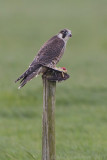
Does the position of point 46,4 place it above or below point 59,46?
above

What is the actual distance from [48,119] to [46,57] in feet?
3.46

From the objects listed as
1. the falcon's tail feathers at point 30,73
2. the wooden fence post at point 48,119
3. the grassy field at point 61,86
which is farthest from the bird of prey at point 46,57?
the grassy field at point 61,86

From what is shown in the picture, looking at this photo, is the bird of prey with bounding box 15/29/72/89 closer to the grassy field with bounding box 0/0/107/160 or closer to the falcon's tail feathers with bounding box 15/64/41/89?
the falcon's tail feathers with bounding box 15/64/41/89

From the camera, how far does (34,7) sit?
→ 32188 mm

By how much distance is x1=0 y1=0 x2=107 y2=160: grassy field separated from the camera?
1020 centimetres

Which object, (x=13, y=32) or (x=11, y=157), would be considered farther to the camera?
(x=13, y=32)

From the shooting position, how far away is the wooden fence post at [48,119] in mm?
6570

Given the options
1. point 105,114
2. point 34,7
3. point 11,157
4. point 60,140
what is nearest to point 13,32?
point 34,7

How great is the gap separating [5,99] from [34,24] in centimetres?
1406

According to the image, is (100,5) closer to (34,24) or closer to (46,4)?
(46,4)

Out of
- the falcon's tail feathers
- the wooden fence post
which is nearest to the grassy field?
the wooden fence post

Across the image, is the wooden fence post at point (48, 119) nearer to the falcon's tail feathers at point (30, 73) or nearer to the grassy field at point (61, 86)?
the falcon's tail feathers at point (30, 73)

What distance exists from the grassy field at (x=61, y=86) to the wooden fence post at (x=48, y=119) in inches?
53.5

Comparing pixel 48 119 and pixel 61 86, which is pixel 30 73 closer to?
pixel 48 119
